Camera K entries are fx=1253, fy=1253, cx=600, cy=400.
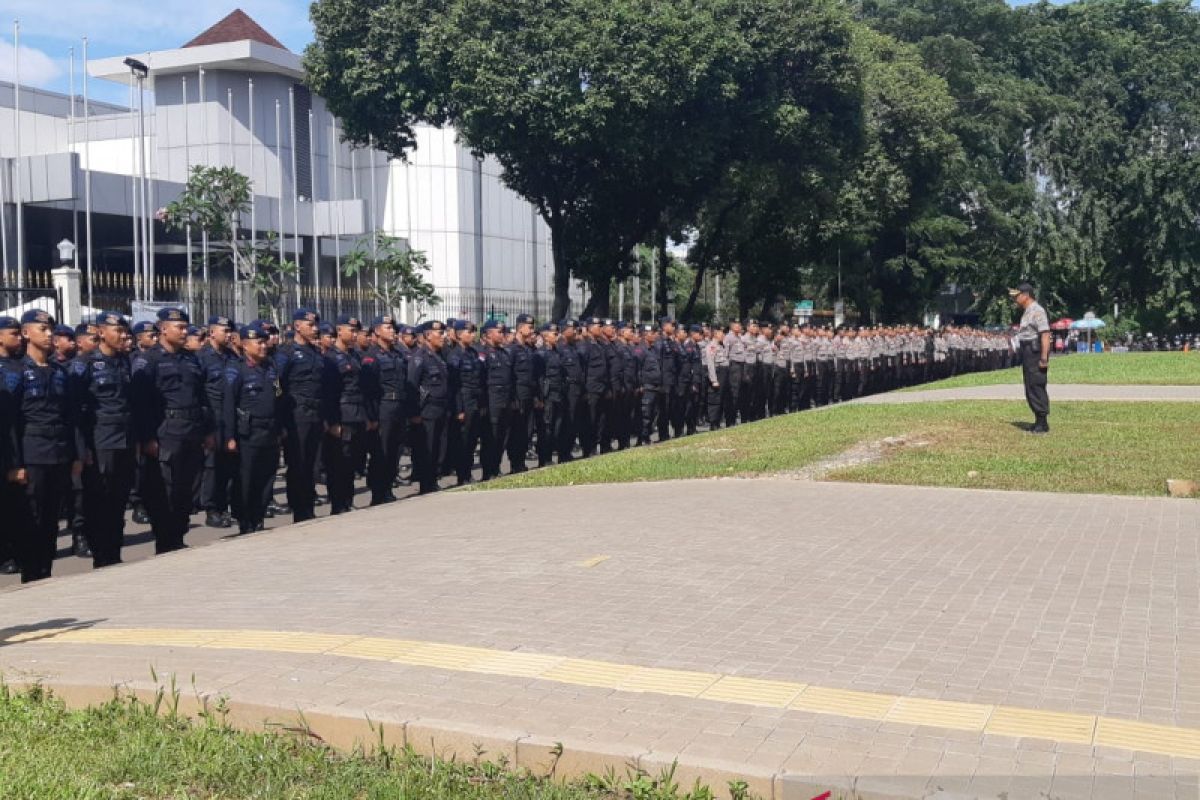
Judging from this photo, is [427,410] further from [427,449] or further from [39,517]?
[39,517]

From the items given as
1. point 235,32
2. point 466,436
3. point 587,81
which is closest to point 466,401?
point 466,436

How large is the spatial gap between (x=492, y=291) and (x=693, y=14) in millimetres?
23093

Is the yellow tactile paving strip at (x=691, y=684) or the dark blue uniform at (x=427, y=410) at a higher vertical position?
the dark blue uniform at (x=427, y=410)

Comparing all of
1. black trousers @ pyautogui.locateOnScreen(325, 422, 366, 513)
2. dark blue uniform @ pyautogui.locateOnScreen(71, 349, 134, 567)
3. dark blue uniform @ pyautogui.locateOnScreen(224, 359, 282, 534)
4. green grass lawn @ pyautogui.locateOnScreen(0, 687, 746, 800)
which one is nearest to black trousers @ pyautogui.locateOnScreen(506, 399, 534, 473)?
black trousers @ pyautogui.locateOnScreen(325, 422, 366, 513)

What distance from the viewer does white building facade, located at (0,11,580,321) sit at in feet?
105

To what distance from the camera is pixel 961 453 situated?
1320cm

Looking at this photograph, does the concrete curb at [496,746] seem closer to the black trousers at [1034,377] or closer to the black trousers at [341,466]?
the black trousers at [341,466]

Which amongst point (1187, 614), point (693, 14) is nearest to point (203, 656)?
point (1187, 614)

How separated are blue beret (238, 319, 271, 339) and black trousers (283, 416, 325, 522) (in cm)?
84

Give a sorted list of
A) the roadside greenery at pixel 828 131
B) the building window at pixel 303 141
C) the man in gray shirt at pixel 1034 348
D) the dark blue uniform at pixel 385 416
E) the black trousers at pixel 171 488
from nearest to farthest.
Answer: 1. the black trousers at pixel 171 488
2. the dark blue uniform at pixel 385 416
3. the man in gray shirt at pixel 1034 348
4. the roadside greenery at pixel 828 131
5. the building window at pixel 303 141

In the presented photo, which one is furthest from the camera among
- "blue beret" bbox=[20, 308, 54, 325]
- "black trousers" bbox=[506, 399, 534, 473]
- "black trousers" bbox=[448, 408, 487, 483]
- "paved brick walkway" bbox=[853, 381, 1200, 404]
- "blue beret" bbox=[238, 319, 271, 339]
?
"paved brick walkway" bbox=[853, 381, 1200, 404]

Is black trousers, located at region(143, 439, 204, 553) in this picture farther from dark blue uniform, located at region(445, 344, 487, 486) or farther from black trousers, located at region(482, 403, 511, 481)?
black trousers, located at region(482, 403, 511, 481)

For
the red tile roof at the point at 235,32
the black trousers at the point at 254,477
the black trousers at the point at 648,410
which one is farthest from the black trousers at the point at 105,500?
the red tile roof at the point at 235,32

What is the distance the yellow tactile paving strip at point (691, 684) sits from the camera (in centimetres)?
457
